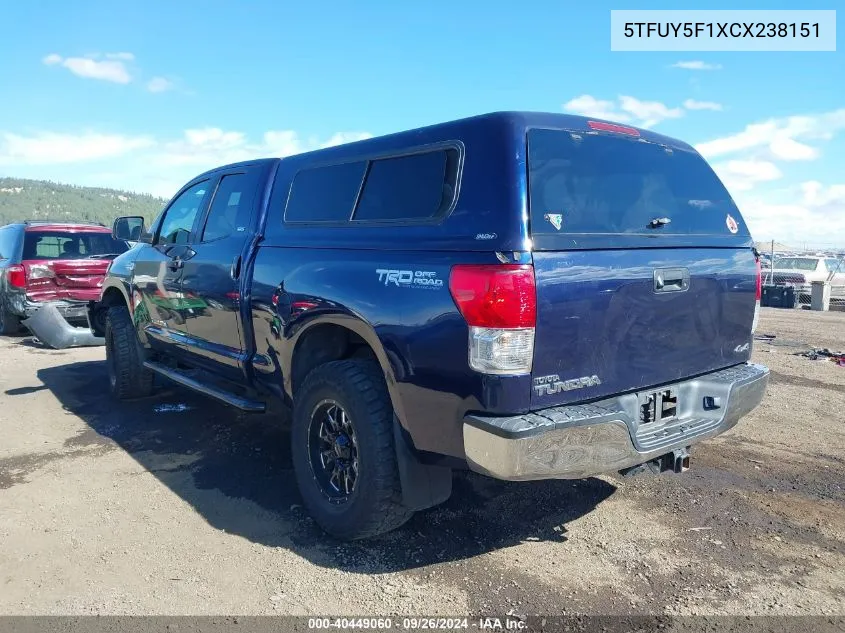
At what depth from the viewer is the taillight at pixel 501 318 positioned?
8.23 ft

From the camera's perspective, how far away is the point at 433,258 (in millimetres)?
2783

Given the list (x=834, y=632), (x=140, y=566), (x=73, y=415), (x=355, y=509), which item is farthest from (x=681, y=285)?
(x=73, y=415)

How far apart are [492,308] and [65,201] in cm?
Result: 12879

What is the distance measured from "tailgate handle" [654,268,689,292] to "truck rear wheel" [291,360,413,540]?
1412 millimetres

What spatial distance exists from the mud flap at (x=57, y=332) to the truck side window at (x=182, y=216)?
11.4 feet

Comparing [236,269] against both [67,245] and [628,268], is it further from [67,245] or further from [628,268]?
[67,245]

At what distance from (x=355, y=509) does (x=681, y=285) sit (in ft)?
6.41

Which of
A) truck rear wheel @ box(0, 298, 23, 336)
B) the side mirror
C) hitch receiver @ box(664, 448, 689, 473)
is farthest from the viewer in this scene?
truck rear wheel @ box(0, 298, 23, 336)

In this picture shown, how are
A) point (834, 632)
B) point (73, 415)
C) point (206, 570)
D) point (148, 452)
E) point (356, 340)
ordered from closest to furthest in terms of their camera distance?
point (834, 632), point (206, 570), point (356, 340), point (148, 452), point (73, 415)

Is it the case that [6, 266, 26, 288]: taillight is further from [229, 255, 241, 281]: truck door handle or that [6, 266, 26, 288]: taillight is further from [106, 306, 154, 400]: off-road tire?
[229, 255, 241, 281]: truck door handle

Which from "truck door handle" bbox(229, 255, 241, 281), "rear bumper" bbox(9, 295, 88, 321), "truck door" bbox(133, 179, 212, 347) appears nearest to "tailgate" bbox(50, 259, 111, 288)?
"rear bumper" bbox(9, 295, 88, 321)

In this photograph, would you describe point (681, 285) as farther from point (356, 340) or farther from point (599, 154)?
point (356, 340)

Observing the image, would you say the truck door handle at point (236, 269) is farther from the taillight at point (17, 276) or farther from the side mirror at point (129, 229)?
the taillight at point (17, 276)

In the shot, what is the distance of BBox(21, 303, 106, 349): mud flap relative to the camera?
8.17 metres
